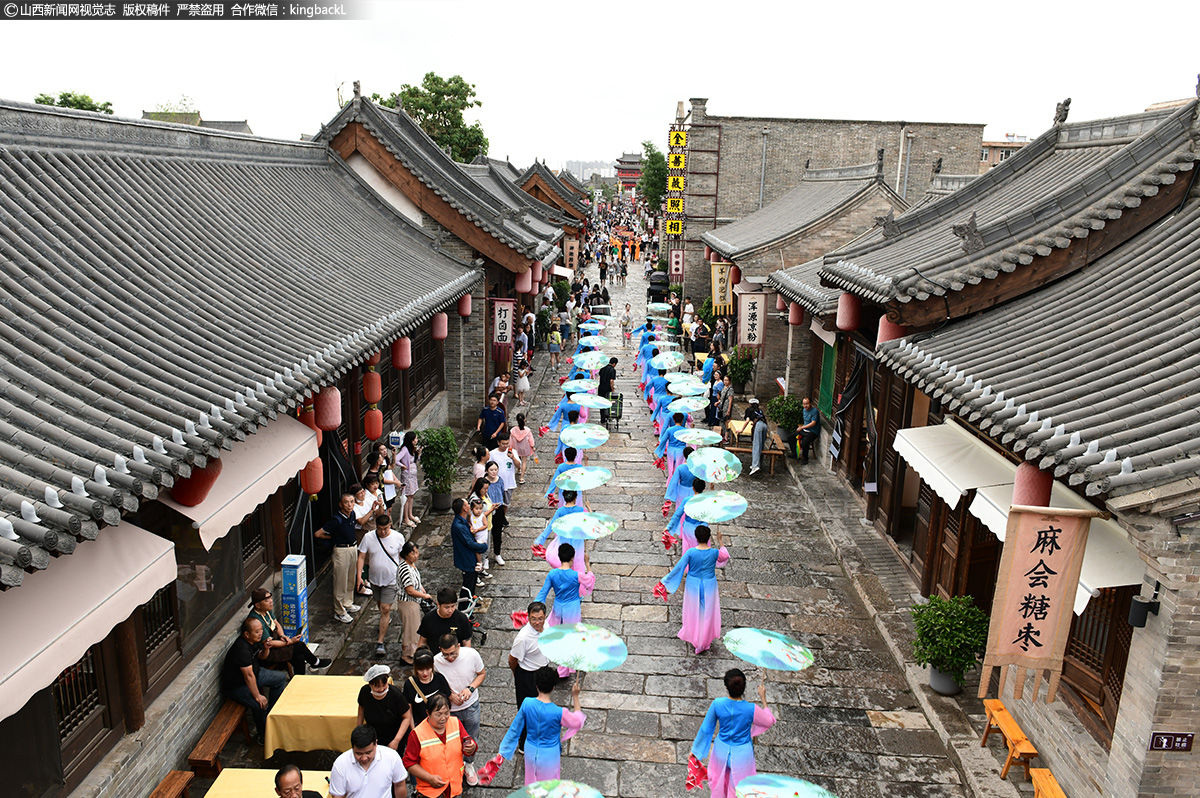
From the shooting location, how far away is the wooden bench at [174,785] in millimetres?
7031

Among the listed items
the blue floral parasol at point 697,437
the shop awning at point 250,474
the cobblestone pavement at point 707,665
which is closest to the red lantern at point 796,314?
the cobblestone pavement at point 707,665

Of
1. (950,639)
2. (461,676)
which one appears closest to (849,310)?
(950,639)

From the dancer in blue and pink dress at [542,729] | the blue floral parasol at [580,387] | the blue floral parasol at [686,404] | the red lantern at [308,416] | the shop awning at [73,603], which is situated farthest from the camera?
the blue floral parasol at [580,387]

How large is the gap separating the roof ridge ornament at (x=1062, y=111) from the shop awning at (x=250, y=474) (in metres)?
12.3

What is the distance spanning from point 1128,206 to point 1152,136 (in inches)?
41.0

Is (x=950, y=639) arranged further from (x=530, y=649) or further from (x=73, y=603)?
(x=73, y=603)

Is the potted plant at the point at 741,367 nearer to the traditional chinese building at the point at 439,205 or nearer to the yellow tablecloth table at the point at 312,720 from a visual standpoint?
the traditional chinese building at the point at 439,205

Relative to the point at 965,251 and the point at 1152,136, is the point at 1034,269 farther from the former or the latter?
the point at 1152,136

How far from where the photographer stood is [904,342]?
32.4ft

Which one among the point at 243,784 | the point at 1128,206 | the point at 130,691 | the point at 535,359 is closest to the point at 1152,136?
the point at 1128,206

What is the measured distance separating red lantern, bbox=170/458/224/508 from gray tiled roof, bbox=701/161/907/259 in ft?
63.6

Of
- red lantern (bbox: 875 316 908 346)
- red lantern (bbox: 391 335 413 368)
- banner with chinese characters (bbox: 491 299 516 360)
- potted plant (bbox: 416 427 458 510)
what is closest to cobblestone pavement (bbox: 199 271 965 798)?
potted plant (bbox: 416 427 458 510)

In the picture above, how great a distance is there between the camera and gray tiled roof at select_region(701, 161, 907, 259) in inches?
945

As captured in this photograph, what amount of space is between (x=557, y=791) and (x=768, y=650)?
2462 millimetres
